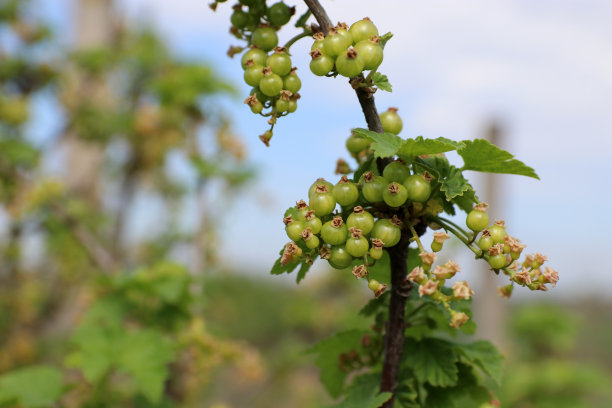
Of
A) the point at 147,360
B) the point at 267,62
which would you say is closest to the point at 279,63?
the point at 267,62

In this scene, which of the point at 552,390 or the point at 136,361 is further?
the point at 552,390

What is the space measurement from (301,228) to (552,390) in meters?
3.62

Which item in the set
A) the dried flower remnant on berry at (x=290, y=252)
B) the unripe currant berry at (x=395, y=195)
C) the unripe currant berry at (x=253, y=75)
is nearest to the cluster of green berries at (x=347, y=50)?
the unripe currant berry at (x=253, y=75)

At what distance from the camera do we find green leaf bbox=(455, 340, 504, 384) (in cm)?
113

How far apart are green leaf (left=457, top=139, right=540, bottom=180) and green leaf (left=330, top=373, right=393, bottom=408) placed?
0.46 meters

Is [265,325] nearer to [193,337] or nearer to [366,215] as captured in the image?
[193,337]

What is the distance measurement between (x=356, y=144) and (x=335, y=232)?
0.96 feet

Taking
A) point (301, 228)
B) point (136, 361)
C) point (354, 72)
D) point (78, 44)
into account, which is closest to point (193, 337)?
point (136, 361)

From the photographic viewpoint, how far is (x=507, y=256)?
101cm

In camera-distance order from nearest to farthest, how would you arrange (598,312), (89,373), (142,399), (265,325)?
1. (89,373)
2. (142,399)
3. (265,325)
4. (598,312)

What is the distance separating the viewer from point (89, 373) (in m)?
1.83

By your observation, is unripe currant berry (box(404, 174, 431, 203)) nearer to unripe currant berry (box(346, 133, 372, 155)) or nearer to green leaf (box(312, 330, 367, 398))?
Answer: unripe currant berry (box(346, 133, 372, 155))

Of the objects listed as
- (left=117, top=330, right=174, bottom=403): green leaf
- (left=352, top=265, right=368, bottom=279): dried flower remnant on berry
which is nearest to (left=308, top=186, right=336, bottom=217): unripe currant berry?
(left=352, top=265, right=368, bottom=279): dried flower remnant on berry

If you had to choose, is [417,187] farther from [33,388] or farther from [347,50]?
[33,388]
